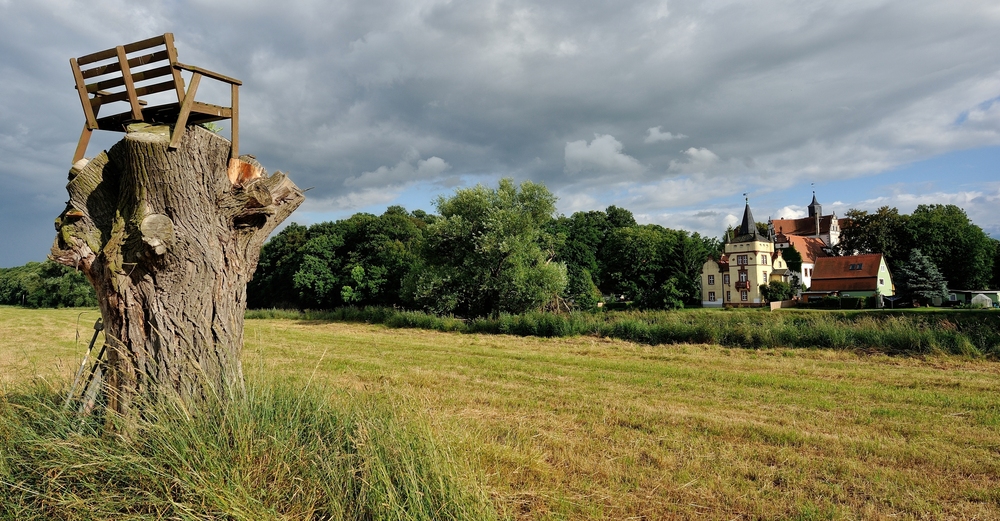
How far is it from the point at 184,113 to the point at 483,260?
21.7 m

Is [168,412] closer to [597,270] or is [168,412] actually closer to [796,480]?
[796,480]

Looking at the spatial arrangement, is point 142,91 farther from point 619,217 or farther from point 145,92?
point 619,217

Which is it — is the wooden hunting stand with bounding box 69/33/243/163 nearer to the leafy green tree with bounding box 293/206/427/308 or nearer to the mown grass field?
the mown grass field

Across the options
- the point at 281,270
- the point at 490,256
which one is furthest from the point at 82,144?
the point at 281,270

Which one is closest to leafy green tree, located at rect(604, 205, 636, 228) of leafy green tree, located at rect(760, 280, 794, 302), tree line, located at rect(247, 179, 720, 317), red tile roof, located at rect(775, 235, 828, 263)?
tree line, located at rect(247, 179, 720, 317)

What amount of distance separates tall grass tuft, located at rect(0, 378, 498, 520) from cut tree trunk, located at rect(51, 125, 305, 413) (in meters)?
0.36

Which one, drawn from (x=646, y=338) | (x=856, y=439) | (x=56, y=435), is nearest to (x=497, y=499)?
(x=56, y=435)

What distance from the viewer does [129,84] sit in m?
4.08

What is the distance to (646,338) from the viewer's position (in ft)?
53.3

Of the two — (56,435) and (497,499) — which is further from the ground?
(56,435)

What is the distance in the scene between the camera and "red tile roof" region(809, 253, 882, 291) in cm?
5741

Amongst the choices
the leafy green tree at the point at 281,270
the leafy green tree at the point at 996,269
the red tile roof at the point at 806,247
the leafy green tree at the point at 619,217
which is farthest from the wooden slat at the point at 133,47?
the leafy green tree at the point at 996,269

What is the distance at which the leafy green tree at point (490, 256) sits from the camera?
24875 mm

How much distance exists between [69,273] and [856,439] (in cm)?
6340
